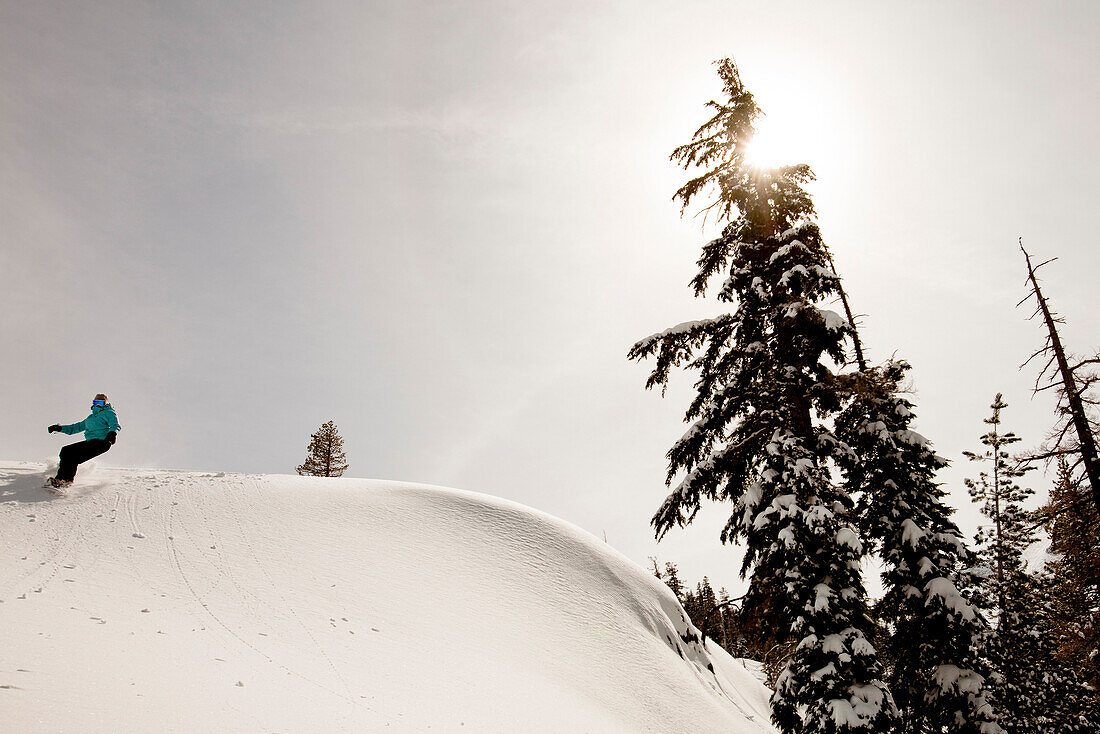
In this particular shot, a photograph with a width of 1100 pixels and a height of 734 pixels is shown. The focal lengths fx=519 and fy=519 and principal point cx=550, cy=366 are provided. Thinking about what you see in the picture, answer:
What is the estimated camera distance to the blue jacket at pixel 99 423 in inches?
474

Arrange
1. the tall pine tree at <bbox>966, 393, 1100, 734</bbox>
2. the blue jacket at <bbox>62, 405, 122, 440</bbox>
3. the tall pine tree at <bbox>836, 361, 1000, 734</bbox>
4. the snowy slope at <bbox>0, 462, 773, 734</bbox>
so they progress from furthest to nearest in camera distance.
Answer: the tall pine tree at <bbox>966, 393, 1100, 734</bbox>, the blue jacket at <bbox>62, 405, 122, 440</bbox>, the tall pine tree at <bbox>836, 361, 1000, 734</bbox>, the snowy slope at <bbox>0, 462, 773, 734</bbox>

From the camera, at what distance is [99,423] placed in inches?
479

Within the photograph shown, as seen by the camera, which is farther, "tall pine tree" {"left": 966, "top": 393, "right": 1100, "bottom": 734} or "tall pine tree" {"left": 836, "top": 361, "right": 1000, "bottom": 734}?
"tall pine tree" {"left": 966, "top": 393, "right": 1100, "bottom": 734}

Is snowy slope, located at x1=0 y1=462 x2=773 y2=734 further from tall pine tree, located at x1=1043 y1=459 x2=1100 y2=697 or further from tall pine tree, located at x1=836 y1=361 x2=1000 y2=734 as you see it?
tall pine tree, located at x1=1043 y1=459 x2=1100 y2=697

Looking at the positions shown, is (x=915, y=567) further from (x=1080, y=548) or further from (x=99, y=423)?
(x=99, y=423)

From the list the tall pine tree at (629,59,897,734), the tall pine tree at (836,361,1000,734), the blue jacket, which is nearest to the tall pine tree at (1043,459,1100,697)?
the tall pine tree at (836,361,1000,734)

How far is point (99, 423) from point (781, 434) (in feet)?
49.2

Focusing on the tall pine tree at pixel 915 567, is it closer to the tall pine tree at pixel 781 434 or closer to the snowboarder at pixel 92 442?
the tall pine tree at pixel 781 434

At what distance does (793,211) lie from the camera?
11148mm

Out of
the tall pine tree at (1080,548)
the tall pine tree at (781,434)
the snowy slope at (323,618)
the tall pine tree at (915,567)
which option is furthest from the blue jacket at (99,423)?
the tall pine tree at (1080,548)

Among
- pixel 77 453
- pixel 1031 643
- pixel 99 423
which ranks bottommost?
pixel 1031 643

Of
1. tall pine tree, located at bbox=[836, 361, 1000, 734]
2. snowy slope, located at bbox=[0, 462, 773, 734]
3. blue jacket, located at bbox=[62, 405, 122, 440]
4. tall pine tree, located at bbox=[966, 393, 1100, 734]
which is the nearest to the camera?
snowy slope, located at bbox=[0, 462, 773, 734]

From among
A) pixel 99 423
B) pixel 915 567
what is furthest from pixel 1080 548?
pixel 99 423

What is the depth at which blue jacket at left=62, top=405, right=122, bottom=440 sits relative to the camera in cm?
1203
